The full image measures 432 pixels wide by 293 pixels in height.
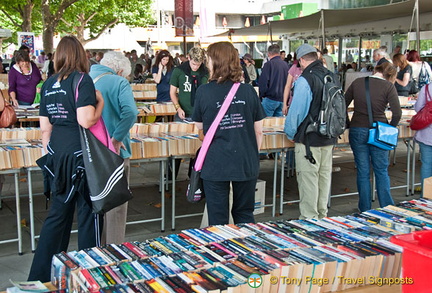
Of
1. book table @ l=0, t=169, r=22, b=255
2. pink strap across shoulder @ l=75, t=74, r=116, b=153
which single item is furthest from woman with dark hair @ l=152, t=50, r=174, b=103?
pink strap across shoulder @ l=75, t=74, r=116, b=153

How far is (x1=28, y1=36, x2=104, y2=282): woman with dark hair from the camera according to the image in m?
3.81

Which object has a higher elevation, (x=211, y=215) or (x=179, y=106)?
(x=179, y=106)

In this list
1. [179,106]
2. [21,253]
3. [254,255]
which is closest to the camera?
[254,255]

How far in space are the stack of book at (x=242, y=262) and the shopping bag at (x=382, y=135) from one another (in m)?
2.64

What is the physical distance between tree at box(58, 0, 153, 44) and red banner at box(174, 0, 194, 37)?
20.1m

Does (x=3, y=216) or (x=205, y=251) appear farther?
(x=3, y=216)

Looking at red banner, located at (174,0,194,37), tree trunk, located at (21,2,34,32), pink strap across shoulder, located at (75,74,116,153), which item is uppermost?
tree trunk, located at (21,2,34,32)

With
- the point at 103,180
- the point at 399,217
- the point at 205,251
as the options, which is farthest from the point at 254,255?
the point at 103,180

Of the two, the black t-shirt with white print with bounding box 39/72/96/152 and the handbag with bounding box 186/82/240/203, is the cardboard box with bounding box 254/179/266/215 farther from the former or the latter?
the black t-shirt with white print with bounding box 39/72/96/152

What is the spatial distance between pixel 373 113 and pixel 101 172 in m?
3.27

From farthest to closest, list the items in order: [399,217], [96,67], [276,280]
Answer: [96,67], [399,217], [276,280]

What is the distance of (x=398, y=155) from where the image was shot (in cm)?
1029

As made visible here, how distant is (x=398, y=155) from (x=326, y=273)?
8177 millimetres

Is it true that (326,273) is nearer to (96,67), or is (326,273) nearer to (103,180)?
(103,180)
